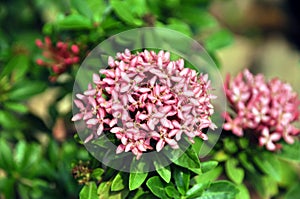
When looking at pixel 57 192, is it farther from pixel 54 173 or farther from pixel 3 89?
A: pixel 3 89

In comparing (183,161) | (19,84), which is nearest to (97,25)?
(19,84)

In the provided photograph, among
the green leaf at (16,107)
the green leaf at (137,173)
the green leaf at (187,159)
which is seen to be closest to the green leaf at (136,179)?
the green leaf at (137,173)

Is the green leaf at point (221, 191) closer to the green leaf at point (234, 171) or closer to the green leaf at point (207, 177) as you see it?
the green leaf at point (207, 177)

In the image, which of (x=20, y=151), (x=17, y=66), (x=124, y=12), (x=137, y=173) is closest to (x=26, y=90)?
(x=17, y=66)

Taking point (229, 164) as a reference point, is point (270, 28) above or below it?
below

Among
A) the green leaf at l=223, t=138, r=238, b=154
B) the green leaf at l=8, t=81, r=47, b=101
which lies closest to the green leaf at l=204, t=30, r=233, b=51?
the green leaf at l=223, t=138, r=238, b=154
